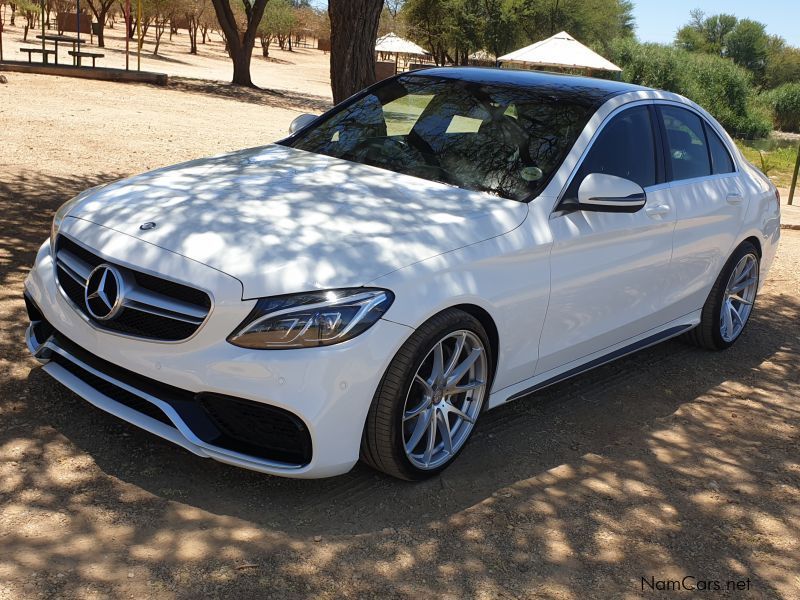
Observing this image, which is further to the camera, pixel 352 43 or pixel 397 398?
pixel 352 43

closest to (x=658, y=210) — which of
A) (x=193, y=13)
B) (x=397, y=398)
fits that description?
(x=397, y=398)

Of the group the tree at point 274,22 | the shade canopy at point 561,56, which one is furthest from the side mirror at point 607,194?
the tree at point 274,22

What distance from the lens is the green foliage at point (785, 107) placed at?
5550 cm

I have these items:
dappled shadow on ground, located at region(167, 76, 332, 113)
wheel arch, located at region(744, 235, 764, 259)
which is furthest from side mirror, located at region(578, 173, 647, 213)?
dappled shadow on ground, located at region(167, 76, 332, 113)

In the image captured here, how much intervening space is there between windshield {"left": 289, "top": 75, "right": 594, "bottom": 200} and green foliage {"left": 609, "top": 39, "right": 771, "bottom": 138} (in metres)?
44.8

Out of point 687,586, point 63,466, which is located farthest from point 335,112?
point 687,586

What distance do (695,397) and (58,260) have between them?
12.3 ft

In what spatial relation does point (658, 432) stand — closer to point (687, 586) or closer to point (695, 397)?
point (695, 397)

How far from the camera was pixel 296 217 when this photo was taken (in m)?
4.06

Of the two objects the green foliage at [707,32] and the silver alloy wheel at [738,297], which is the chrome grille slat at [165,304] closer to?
the silver alloy wheel at [738,297]

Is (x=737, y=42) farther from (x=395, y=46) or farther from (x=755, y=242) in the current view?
(x=755, y=242)

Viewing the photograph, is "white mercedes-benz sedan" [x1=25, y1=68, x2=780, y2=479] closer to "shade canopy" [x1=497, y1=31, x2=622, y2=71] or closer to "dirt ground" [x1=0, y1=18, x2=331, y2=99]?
"shade canopy" [x1=497, y1=31, x2=622, y2=71]

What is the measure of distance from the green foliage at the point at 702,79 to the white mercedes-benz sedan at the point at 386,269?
4477 cm

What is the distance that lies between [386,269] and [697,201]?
267cm
